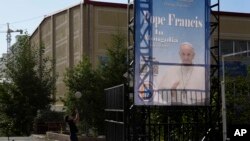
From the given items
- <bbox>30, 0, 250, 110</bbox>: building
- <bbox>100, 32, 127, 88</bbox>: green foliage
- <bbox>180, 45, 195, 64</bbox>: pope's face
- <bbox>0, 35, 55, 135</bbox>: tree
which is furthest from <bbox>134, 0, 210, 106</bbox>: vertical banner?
<bbox>0, 35, 55, 135</bbox>: tree

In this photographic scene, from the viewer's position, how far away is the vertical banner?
14.9 m

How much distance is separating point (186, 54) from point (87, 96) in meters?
13.8

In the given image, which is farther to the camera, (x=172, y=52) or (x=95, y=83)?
(x=95, y=83)

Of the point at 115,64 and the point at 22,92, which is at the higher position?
the point at 115,64

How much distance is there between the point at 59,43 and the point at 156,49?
1778 inches

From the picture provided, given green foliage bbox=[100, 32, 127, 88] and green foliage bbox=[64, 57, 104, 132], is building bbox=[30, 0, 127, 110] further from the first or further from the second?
green foliage bbox=[100, 32, 127, 88]

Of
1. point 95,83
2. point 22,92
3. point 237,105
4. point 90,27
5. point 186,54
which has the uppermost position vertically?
point 90,27

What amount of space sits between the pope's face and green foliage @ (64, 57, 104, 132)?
12.8 meters

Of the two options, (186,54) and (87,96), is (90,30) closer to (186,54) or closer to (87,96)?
(87,96)

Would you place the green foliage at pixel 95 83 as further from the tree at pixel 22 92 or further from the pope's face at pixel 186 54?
Result: the tree at pixel 22 92

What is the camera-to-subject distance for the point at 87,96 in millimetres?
28609

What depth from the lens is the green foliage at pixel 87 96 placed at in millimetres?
27906

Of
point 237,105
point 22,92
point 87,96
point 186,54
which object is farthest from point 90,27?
point 186,54

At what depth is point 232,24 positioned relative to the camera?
58500mm
